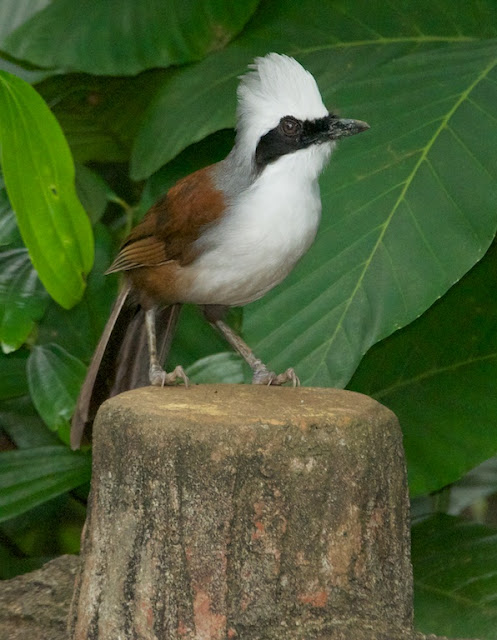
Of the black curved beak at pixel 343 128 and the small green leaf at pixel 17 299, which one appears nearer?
the black curved beak at pixel 343 128

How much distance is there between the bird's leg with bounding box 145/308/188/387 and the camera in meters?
2.95

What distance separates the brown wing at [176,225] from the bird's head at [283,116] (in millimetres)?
177

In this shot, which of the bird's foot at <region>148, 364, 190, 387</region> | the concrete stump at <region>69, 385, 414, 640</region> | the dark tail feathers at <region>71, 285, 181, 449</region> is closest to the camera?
the concrete stump at <region>69, 385, 414, 640</region>

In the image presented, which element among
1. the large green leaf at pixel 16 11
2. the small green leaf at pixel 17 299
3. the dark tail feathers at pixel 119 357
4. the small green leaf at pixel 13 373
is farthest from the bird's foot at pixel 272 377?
the large green leaf at pixel 16 11

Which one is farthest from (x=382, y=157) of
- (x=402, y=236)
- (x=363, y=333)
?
(x=363, y=333)

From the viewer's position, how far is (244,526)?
91.4 inches

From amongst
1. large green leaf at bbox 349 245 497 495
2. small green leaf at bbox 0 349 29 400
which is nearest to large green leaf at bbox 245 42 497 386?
large green leaf at bbox 349 245 497 495

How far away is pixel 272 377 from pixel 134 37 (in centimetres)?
169

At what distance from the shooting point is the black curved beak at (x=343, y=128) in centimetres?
298

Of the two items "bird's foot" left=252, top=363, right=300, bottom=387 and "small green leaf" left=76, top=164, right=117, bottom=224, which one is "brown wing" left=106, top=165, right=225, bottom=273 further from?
"small green leaf" left=76, top=164, right=117, bottom=224

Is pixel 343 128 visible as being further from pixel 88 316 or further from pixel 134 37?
pixel 88 316

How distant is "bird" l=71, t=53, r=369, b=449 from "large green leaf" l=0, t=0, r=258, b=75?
3.71 feet

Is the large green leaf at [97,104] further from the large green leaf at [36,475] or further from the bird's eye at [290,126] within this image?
the bird's eye at [290,126]

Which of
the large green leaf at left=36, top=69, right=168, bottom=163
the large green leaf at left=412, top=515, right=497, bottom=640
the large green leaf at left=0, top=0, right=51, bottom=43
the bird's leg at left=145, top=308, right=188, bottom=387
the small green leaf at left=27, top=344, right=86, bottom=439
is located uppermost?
the large green leaf at left=0, top=0, right=51, bottom=43
